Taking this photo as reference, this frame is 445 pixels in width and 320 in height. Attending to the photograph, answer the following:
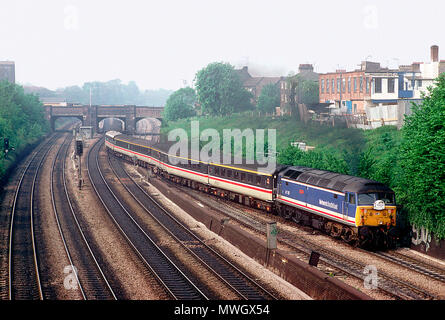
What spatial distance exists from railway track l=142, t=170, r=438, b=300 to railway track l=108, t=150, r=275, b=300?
3.84m

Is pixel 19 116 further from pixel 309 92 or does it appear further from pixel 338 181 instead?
pixel 338 181

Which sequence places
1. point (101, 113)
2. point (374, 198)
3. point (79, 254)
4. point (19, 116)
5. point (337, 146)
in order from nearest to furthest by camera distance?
point (374, 198) → point (79, 254) → point (337, 146) → point (19, 116) → point (101, 113)

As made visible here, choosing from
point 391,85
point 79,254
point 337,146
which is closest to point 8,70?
point 391,85

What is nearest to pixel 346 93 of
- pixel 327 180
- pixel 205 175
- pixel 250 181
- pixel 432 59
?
pixel 432 59

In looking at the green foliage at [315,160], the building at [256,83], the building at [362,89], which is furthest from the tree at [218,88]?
the green foliage at [315,160]

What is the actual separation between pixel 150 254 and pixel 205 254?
2.81m

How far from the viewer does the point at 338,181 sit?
88.9ft

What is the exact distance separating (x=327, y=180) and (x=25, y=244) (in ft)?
56.1

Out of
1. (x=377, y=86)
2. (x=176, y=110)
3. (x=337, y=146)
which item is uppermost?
(x=377, y=86)

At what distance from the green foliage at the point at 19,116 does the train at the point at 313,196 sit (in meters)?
26.6

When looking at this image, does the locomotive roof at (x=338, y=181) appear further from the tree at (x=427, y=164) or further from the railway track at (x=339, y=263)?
the railway track at (x=339, y=263)

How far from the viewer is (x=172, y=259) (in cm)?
2516

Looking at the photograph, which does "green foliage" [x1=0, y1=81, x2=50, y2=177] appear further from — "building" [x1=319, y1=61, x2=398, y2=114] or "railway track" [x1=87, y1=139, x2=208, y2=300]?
"building" [x1=319, y1=61, x2=398, y2=114]

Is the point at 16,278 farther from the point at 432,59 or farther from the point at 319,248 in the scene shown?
the point at 432,59
